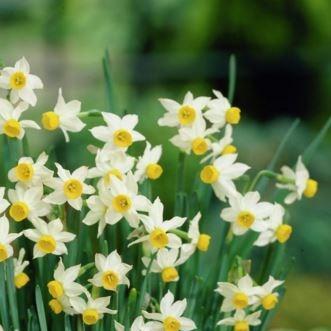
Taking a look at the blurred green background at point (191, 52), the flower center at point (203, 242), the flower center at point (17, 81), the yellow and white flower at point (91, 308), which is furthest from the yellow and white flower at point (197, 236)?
the blurred green background at point (191, 52)

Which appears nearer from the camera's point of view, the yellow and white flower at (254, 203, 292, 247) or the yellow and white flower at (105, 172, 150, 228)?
the yellow and white flower at (105, 172, 150, 228)

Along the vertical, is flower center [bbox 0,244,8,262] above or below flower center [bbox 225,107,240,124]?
below

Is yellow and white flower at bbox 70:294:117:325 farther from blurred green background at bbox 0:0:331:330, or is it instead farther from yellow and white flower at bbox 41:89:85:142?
blurred green background at bbox 0:0:331:330

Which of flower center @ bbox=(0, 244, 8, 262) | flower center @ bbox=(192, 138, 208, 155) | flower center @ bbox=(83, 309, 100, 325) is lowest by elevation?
flower center @ bbox=(83, 309, 100, 325)

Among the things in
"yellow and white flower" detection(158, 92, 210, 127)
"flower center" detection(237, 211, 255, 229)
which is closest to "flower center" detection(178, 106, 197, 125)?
"yellow and white flower" detection(158, 92, 210, 127)

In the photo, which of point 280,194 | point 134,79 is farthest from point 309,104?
point 280,194

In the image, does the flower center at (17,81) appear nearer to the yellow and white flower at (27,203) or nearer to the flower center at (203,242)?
the yellow and white flower at (27,203)
